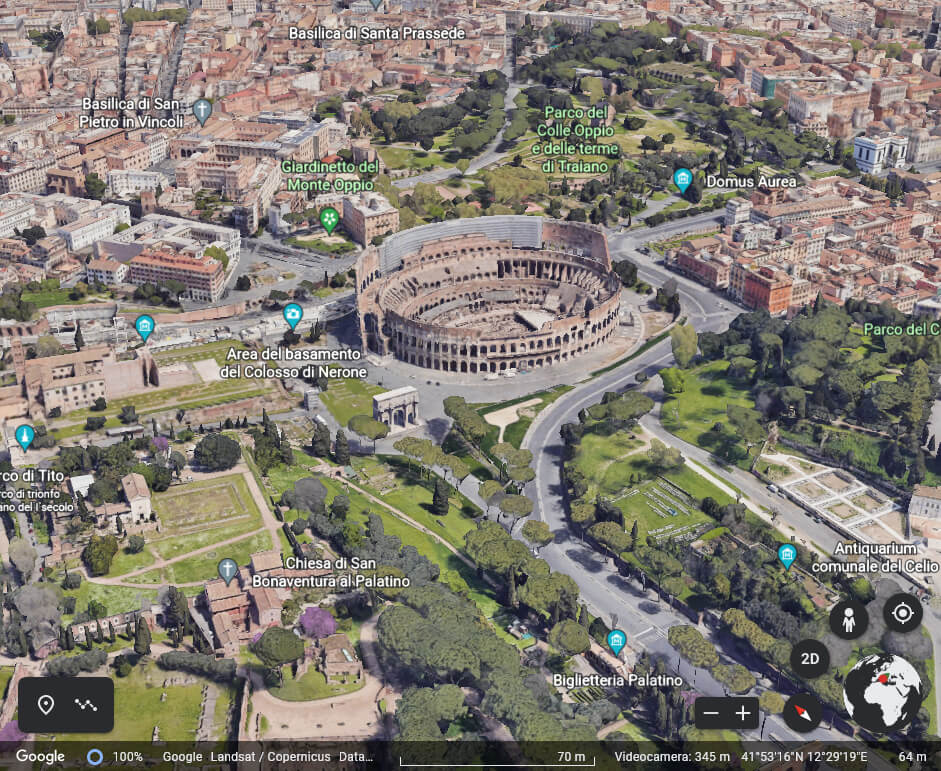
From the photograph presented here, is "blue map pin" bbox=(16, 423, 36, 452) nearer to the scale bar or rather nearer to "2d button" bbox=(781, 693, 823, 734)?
the scale bar

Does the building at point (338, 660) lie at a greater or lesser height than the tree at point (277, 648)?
lesser

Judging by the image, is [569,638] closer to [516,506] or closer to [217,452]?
[516,506]

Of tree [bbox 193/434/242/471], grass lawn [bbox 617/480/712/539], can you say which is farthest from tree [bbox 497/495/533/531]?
tree [bbox 193/434/242/471]

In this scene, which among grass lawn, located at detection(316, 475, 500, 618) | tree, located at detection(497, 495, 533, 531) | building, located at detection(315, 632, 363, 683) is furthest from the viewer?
tree, located at detection(497, 495, 533, 531)

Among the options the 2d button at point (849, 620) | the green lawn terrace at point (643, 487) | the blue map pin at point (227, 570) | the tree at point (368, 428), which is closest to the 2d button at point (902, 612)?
the 2d button at point (849, 620)

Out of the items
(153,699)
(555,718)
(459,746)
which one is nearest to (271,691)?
(153,699)

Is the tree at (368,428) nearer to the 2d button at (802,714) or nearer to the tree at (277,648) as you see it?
the tree at (277,648)
